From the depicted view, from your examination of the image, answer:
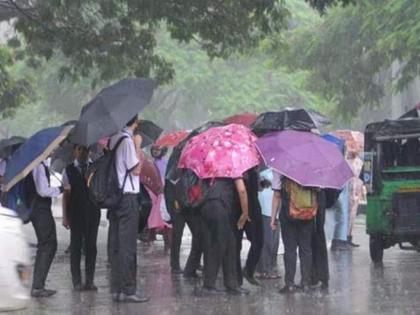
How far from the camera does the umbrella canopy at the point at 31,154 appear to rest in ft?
34.2

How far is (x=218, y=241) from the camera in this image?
35.1ft

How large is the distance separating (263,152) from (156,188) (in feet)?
8.64

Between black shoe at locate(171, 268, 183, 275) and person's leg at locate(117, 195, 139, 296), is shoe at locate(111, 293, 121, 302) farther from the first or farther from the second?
black shoe at locate(171, 268, 183, 275)

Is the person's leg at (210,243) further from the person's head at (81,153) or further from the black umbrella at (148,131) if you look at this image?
the person's head at (81,153)

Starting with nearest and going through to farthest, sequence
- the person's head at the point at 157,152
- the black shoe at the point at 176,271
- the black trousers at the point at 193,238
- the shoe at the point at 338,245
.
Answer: the black trousers at the point at 193,238 < the black shoe at the point at 176,271 < the person's head at the point at 157,152 < the shoe at the point at 338,245

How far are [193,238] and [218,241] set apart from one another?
176 cm

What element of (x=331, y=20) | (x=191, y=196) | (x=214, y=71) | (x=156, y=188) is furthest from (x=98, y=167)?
(x=214, y=71)

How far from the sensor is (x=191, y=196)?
35.5ft

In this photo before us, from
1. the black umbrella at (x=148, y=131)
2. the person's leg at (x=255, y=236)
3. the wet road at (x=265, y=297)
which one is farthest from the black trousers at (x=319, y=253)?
the black umbrella at (x=148, y=131)

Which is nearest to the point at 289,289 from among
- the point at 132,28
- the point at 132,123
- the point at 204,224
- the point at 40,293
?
the point at 204,224

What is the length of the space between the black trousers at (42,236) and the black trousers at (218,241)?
5.32ft

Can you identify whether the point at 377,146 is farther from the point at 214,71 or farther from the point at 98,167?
the point at 214,71

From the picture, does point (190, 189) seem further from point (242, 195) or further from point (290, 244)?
point (290, 244)

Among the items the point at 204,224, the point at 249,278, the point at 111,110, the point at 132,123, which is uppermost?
the point at 111,110
